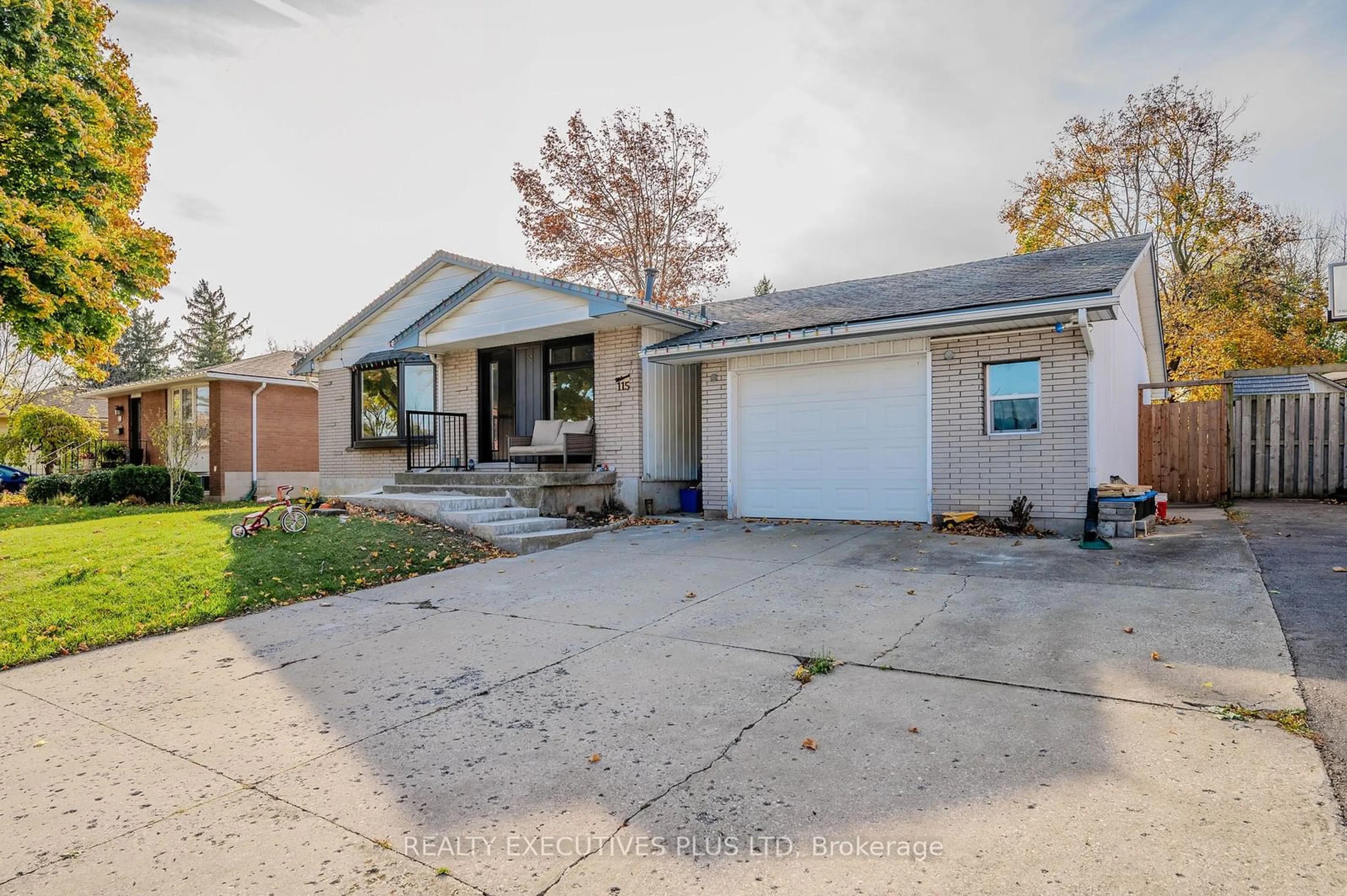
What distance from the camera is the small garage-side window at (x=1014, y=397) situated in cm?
839

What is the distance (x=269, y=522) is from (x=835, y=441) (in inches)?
300

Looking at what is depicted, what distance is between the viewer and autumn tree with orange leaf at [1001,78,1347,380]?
20125 mm

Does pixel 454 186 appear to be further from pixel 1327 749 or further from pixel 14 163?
pixel 1327 749

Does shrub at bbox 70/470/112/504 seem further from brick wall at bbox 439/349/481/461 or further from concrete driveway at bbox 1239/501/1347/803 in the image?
concrete driveway at bbox 1239/501/1347/803

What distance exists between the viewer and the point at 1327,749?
2682mm

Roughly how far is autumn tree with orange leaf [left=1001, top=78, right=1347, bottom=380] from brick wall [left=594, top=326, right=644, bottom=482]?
17260 mm

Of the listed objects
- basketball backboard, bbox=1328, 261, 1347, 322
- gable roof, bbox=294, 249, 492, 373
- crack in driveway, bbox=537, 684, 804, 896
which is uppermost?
gable roof, bbox=294, 249, 492, 373

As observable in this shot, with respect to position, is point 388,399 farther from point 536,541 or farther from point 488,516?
point 536,541

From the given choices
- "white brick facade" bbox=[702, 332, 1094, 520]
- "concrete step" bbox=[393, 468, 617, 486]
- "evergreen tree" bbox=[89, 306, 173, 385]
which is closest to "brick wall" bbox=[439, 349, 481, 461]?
"concrete step" bbox=[393, 468, 617, 486]

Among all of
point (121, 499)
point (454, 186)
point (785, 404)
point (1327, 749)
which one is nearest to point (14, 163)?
point (454, 186)

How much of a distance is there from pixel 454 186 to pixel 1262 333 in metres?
22.3

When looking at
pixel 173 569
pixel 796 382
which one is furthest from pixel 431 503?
pixel 796 382

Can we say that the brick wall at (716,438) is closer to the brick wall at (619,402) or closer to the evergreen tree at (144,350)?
the brick wall at (619,402)

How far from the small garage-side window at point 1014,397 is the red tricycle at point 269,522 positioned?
871 cm
